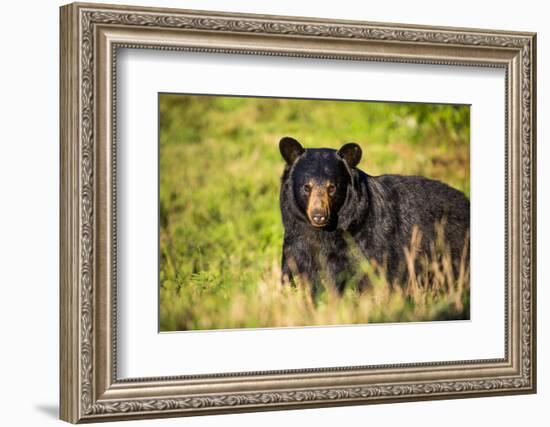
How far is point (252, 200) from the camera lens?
555 cm

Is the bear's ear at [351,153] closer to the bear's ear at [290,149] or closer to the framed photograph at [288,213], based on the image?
the framed photograph at [288,213]

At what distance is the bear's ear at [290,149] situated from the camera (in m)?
5.62

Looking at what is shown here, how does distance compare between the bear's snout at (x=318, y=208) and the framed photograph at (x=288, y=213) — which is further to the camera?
the bear's snout at (x=318, y=208)

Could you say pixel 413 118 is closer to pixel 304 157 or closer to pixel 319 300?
pixel 304 157

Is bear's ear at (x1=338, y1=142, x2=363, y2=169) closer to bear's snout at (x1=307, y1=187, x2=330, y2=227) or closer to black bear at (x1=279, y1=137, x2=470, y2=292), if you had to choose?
black bear at (x1=279, y1=137, x2=470, y2=292)

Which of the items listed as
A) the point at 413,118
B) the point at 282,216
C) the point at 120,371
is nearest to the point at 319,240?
the point at 282,216

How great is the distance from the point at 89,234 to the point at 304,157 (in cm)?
106

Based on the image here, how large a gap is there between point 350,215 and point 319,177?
23 cm

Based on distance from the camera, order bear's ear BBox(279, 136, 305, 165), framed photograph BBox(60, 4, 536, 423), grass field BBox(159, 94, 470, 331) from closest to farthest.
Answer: framed photograph BBox(60, 4, 536, 423), grass field BBox(159, 94, 470, 331), bear's ear BBox(279, 136, 305, 165)

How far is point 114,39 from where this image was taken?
17.0 ft

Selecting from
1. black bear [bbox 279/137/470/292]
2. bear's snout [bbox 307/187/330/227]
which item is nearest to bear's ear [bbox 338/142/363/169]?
black bear [bbox 279/137/470/292]

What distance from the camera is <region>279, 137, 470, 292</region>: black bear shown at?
565 centimetres

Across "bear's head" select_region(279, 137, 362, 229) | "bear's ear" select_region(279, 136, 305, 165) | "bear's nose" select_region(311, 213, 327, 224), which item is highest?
"bear's ear" select_region(279, 136, 305, 165)

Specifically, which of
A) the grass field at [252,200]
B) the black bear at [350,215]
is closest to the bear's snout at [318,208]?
the black bear at [350,215]
